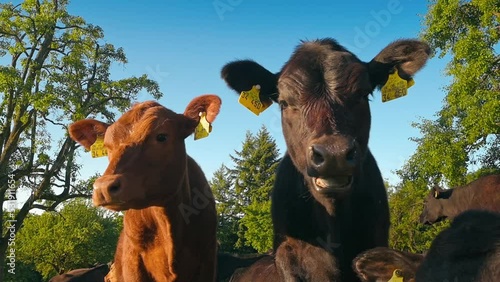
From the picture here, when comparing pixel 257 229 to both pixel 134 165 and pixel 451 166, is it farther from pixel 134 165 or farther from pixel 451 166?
pixel 134 165

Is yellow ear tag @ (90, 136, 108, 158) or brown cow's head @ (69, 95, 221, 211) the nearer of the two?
brown cow's head @ (69, 95, 221, 211)

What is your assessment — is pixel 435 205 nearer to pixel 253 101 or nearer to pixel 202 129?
pixel 253 101

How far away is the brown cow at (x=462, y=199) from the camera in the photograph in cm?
1129

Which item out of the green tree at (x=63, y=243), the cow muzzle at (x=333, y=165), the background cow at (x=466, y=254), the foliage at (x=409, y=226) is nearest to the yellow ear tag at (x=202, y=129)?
the cow muzzle at (x=333, y=165)

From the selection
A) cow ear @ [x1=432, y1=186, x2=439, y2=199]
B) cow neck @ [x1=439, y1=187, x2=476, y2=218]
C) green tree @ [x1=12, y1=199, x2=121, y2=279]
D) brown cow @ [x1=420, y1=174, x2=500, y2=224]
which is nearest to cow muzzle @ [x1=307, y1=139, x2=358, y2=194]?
brown cow @ [x1=420, y1=174, x2=500, y2=224]

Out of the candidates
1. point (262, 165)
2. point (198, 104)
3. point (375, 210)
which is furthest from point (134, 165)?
point (262, 165)

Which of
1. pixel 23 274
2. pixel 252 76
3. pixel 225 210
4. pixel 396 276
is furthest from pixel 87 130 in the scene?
pixel 225 210

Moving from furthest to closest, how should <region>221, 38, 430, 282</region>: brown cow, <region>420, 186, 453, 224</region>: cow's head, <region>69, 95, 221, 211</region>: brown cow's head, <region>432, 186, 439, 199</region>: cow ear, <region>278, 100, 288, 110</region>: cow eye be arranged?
<region>432, 186, 439, 199</region>: cow ear → <region>420, 186, 453, 224</region>: cow's head → <region>278, 100, 288, 110</region>: cow eye → <region>221, 38, 430, 282</region>: brown cow → <region>69, 95, 221, 211</region>: brown cow's head

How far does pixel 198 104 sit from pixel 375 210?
206 cm

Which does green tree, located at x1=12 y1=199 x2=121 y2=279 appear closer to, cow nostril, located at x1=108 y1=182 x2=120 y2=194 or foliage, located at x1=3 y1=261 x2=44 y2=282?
foliage, located at x1=3 y1=261 x2=44 y2=282

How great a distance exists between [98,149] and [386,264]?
3.28 metres

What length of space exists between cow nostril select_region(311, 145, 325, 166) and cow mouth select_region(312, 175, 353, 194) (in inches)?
7.3

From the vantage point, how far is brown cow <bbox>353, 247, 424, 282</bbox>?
3316 millimetres

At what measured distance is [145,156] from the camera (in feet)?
15.2
